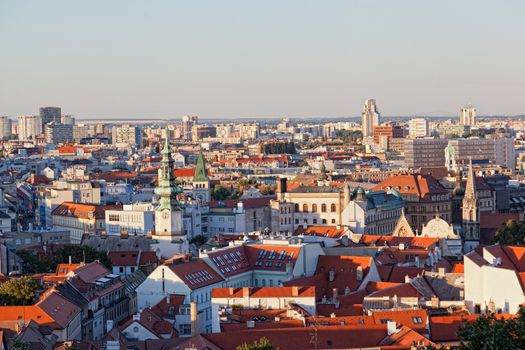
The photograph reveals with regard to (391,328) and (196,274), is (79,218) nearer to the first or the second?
(196,274)

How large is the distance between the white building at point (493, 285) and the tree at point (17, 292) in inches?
781

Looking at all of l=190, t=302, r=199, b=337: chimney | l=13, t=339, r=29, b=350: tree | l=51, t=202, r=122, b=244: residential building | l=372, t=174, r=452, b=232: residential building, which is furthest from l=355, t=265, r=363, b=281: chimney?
l=372, t=174, r=452, b=232: residential building

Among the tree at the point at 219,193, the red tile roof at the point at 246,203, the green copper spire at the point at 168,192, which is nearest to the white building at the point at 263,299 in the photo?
the green copper spire at the point at 168,192

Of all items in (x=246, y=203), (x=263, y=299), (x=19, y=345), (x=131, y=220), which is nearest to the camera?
(x=19, y=345)

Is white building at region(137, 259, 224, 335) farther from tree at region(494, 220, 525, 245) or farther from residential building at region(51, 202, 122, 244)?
residential building at region(51, 202, 122, 244)

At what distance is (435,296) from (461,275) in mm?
4402

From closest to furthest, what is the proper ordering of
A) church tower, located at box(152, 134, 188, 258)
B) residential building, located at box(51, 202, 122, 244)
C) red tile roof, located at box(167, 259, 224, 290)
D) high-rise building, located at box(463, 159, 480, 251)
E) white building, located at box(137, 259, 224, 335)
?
white building, located at box(137, 259, 224, 335) → red tile roof, located at box(167, 259, 224, 290) → church tower, located at box(152, 134, 188, 258) → high-rise building, located at box(463, 159, 480, 251) → residential building, located at box(51, 202, 122, 244)

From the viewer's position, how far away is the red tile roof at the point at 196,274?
6569cm

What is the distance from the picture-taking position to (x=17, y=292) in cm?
6153

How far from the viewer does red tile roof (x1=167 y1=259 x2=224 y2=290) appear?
65.7 meters

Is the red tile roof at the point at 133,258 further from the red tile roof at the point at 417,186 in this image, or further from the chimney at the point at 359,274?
the red tile roof at the point at 417,186

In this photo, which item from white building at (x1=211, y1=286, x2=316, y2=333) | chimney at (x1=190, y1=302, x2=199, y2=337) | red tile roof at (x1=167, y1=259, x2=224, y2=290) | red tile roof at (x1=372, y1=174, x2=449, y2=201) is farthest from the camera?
red tile roof at (x1=372, y1=174, x2=449, y2=201)

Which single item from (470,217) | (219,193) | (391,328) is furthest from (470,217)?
(391,328)

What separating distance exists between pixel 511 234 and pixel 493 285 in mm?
35783
